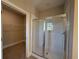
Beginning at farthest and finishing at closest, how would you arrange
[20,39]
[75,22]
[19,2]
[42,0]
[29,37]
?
[20,39] < [42,0] < [29,37] < [19,2] < [75,22]

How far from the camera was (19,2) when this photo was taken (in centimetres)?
262

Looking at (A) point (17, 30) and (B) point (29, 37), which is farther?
(A) point (17, 30)

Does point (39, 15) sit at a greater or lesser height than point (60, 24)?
greater

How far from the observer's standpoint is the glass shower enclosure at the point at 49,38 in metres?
2.53

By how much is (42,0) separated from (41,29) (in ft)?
4.26

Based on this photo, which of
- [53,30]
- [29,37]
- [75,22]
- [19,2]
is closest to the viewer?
[75,22]

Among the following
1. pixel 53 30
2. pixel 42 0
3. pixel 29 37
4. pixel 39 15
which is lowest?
pixel 29 37

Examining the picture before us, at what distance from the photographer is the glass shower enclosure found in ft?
8.30

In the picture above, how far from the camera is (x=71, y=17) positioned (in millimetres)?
786

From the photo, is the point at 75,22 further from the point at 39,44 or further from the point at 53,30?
the point at 39,44

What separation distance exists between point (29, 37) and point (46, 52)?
86 centimetres

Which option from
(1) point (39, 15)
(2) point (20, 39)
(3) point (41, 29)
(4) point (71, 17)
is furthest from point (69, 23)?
(2) point (20, 39)

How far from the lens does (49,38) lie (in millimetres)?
2844

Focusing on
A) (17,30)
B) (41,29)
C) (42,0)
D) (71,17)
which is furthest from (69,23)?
(17,30)
